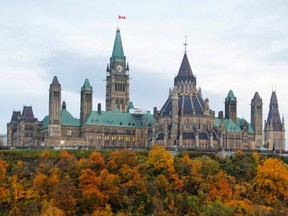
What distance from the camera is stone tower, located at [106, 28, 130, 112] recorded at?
602 feet

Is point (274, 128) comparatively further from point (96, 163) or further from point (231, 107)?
point (96, 163)

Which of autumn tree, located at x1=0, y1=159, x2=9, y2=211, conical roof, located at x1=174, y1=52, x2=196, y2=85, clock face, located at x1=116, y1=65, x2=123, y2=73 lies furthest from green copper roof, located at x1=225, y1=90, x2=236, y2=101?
autumn tree, located at x1=0, y1=159, x2=9, y2=211

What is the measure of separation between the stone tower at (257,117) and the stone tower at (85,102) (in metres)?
38.9

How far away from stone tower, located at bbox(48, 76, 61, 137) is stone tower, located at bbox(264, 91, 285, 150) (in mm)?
55391

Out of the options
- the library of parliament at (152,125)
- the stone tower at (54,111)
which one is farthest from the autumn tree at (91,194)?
the stone tower at (54,111)

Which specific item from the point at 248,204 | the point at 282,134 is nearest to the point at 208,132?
the point at 282,134

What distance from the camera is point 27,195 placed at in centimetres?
8900

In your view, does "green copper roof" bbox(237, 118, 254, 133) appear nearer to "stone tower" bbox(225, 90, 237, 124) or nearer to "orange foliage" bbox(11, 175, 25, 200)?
"stone tower" bbox(225, 90, 237, 124)

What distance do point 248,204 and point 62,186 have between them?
73.6ft

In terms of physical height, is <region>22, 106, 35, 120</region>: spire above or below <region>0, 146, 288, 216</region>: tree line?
above

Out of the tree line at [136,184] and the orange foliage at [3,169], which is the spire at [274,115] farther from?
the orange foliage at [3,169]

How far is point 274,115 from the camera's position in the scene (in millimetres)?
185625

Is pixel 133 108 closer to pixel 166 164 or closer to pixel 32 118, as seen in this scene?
pixel 32 118

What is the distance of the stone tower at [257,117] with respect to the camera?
6673 inches
